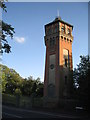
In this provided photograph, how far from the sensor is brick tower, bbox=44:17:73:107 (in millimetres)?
35594

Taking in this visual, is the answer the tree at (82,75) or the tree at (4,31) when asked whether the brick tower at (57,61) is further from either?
the tree at (4,31)

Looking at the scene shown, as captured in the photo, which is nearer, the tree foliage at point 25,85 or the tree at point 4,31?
the tree at point 4,31

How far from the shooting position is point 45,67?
129 feet

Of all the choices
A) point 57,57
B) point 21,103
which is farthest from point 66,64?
point 21,103

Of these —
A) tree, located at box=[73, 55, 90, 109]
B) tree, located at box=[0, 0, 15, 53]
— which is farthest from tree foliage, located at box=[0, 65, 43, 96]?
tree, located at box=[0, 0, 15, 53]

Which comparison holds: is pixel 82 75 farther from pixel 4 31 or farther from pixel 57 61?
pixel 4 31

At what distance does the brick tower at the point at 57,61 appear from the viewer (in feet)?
117

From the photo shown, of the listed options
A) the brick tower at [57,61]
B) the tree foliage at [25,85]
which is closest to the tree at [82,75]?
the brick tower at [57,61]

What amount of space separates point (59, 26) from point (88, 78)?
15.9 m

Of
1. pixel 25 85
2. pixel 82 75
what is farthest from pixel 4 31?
pixel 25 85

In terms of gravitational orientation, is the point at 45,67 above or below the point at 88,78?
above

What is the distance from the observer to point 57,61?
121 feet

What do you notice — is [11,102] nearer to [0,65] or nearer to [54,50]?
[54,50]

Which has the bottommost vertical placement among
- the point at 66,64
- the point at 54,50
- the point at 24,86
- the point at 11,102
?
the point at 11,102
